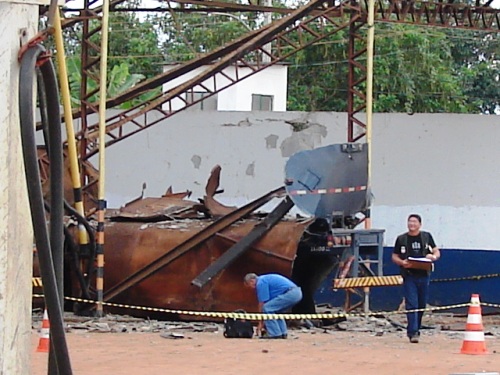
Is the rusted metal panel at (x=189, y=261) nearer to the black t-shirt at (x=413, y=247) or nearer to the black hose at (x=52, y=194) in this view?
the black t-shirt at (x=413, y=247)

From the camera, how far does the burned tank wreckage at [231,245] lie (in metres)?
16.5

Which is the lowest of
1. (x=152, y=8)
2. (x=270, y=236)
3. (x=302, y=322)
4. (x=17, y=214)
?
(x=302, y=322)

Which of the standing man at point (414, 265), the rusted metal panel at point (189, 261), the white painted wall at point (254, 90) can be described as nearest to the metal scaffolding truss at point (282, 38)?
the rusted metal panel at point (189, 261)

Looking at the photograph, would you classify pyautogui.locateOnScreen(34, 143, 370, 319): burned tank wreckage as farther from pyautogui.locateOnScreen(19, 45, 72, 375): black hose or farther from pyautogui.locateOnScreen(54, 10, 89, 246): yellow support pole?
pyautogui.locateOnScreen(19, 45, 72, 375): black hose

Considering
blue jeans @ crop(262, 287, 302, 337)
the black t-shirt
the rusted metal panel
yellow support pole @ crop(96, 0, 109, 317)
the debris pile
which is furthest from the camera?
yellow support pole @ crop(96, 0, 109, 317)

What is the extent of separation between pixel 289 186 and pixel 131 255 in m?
3.07

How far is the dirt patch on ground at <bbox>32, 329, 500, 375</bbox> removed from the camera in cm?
1165

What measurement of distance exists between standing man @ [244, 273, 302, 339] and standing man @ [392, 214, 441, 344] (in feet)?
5.37

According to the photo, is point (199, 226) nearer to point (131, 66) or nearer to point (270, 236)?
point (270, 236)

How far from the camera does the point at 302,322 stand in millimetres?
17094

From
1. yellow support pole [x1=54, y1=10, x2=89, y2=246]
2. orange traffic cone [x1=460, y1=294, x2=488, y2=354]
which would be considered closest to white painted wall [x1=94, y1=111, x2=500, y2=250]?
yellow support pole [x1=54, y1=10, x2=89, y2=246]

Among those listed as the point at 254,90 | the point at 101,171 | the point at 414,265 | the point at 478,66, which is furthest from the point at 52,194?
the point at 478,66

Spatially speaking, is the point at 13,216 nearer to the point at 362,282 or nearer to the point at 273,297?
the point at 273,297

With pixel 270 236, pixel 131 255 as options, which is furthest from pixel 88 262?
pixel 270 236
